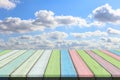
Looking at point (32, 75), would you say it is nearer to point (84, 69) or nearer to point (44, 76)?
point (44, 76)

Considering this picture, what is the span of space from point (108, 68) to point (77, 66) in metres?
0.71

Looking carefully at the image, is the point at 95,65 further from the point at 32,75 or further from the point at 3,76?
the point at 3,76

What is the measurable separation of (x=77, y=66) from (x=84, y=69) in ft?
1.51

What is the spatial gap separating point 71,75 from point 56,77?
29 centimetres

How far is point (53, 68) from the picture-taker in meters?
6.37

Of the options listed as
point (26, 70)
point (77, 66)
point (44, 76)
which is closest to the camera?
point (44, 76)

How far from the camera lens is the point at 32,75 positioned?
5629 mm

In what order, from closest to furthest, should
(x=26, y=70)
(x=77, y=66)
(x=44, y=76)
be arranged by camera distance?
(x=44, y=76) < (x=26, y=70) < (x=77, y=66)

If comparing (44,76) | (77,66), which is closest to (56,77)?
(44,76)

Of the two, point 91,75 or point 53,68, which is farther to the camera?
point 53,68

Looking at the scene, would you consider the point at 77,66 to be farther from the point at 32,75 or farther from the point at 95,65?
the point at 32,75

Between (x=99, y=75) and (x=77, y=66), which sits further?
(x=77, y=66)

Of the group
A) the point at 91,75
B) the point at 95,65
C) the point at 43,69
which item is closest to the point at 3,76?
the point at 43,69

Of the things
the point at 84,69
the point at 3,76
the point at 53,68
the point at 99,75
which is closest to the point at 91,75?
the point at 99,75
